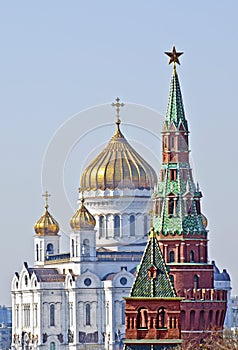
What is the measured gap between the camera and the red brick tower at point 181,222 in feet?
229

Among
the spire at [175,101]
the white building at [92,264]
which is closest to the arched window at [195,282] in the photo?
the spire at [175,101]

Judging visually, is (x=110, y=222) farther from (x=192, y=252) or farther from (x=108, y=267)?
(x=192, y=252)

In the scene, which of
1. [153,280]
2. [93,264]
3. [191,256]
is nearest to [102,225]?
[93,264]

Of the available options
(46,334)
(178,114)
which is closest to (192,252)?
(178,114)

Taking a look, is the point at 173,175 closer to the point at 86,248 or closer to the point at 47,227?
the point at 86,248

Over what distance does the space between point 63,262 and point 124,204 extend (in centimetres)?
548

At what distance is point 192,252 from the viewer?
232 ft

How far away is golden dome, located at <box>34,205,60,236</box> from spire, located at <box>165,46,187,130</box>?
65.1 meters

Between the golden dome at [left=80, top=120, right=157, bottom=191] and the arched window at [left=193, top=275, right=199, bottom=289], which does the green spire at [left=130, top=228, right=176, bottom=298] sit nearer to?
the arched window at [left=193, top=275, right=199, bottom=289]

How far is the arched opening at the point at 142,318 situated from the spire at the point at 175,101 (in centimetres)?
1034

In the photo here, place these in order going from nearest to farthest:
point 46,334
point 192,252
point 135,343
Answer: point 135,343, point 192,252, point 46,334

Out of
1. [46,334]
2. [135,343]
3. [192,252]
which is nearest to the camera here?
[135,343]

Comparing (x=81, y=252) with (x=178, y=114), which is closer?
(x=178, y=114)

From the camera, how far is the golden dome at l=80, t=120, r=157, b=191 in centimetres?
13438
